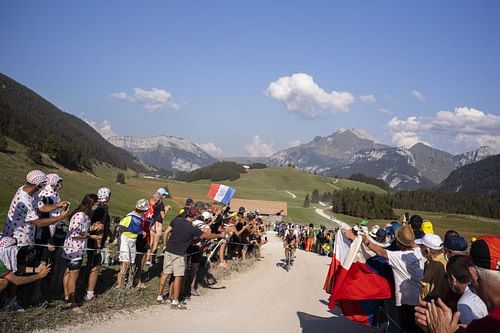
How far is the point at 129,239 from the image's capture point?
998 centimetres

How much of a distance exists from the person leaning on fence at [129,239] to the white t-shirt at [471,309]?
7608mm

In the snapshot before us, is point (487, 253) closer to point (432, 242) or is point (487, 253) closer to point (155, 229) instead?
point (432, 242)

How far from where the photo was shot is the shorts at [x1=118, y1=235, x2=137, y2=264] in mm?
9836

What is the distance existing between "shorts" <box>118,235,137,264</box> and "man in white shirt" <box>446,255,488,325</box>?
7.49 metres

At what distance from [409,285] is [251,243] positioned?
42.6 feet

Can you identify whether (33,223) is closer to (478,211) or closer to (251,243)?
(251,243)

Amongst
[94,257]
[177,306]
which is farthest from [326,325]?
[94,257]

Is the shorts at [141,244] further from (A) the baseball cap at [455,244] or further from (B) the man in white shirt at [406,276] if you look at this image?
(A) the baseball cap at [455,244]

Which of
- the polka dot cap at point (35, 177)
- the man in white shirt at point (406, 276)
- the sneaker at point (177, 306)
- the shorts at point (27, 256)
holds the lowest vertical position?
the sneaker at point (177, 306)

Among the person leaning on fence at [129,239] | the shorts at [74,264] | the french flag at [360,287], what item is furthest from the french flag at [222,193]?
the french flag at [360,287]

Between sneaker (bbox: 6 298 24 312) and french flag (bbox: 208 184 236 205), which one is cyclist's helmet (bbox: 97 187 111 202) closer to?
sneaker (bbox: 6 298 24 312)

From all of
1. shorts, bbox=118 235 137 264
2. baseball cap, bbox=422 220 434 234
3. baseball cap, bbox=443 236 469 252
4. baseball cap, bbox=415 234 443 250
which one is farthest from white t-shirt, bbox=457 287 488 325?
shorts, bbox=118 235 137 264

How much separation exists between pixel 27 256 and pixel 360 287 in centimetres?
606

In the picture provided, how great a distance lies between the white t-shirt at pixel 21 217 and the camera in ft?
24.2
